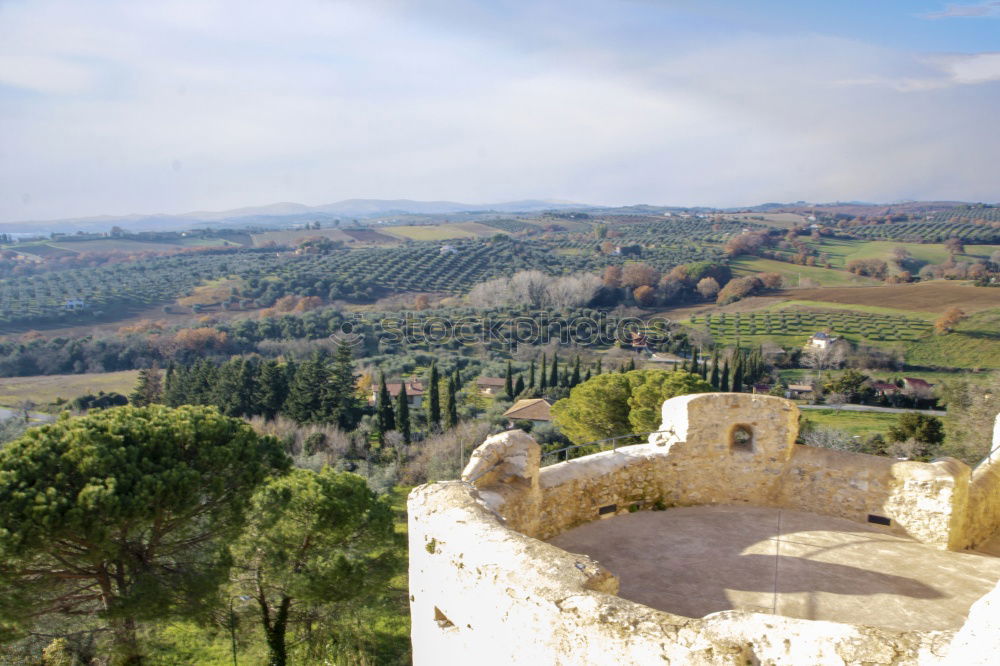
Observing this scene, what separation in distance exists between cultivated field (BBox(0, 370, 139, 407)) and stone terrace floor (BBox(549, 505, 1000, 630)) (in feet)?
137

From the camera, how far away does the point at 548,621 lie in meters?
3.71

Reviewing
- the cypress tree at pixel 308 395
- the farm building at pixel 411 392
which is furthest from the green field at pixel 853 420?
the cypress tree at pixel 308 395

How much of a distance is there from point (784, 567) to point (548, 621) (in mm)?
3415

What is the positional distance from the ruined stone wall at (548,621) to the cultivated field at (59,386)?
4250 centimetres

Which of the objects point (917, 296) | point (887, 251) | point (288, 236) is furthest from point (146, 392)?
point (288, 236)

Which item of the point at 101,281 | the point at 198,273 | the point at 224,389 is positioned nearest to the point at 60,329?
the point at 101,281

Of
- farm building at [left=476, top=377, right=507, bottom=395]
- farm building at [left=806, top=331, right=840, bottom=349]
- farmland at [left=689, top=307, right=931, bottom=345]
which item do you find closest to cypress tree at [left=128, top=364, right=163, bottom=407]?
farm building at [left=476, top=377, right=507, bottom=395]

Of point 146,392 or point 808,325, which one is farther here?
point 808,325

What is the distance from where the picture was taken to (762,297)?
66312 mm

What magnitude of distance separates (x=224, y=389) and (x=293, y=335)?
21.0m

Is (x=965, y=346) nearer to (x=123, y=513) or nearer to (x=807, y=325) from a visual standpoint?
(x=807, y=325)

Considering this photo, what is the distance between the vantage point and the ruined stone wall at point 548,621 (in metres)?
3.12

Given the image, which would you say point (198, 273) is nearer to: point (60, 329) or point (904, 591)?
point (60, 329)

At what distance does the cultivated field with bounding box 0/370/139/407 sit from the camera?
40.8 metres
